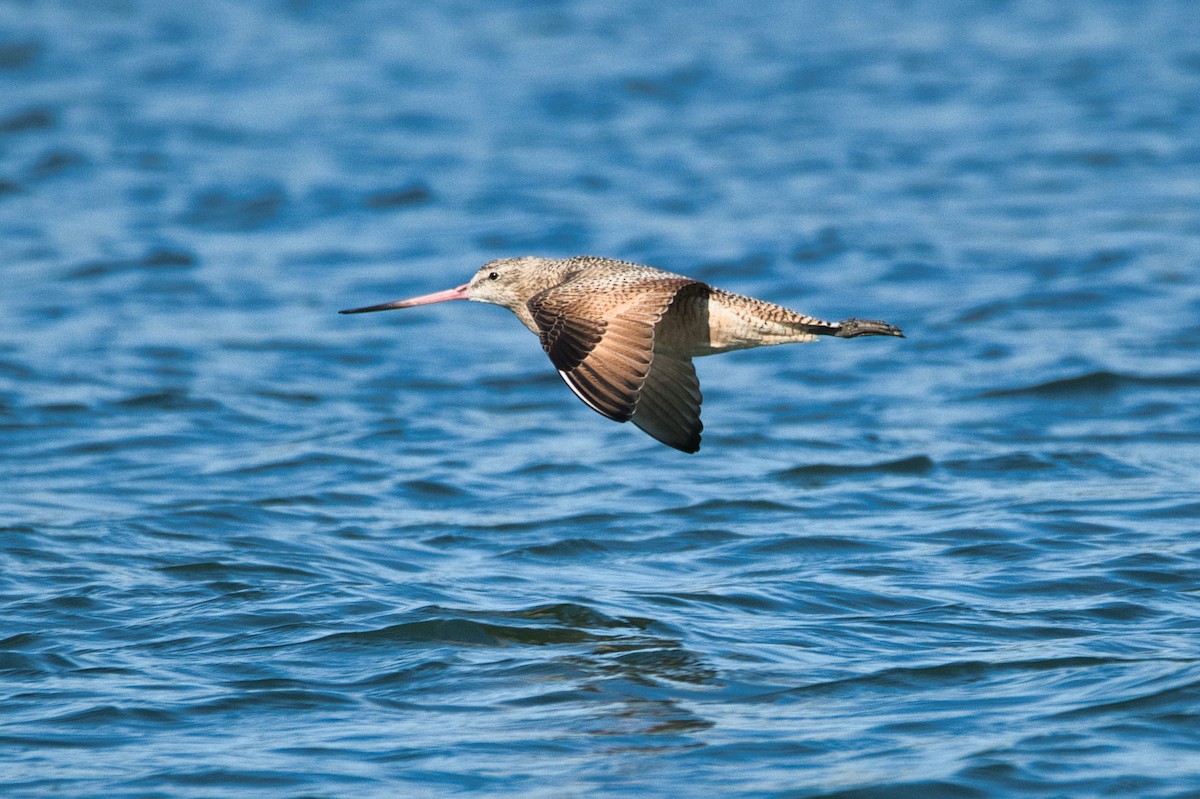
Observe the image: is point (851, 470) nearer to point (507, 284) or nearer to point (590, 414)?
point (590, 414)

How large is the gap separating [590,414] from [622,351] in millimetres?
4155

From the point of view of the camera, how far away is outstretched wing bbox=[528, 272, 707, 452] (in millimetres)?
5973

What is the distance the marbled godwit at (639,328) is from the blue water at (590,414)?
86 centimetres

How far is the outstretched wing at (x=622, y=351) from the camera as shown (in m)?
5.97

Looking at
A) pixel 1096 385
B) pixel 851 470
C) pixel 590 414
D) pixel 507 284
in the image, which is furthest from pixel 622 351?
pixel 1096 385

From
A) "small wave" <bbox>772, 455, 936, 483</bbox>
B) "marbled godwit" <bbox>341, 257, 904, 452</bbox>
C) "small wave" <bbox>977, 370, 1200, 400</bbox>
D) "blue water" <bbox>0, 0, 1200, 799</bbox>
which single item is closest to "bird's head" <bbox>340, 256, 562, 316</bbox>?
"marbled godwit" <bbox>341, 257, 904, 452</bbox>

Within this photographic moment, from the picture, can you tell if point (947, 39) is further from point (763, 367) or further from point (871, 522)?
point (871, 522)

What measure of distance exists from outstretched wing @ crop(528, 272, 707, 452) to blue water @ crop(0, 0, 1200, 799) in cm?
78

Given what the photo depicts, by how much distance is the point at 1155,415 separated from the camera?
9.61m

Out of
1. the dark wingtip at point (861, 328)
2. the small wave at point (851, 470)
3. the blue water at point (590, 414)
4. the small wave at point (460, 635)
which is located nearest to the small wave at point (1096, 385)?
the blue water at point (590, 414)

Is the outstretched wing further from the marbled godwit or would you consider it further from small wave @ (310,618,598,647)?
small wave @ (310,618,598,647)

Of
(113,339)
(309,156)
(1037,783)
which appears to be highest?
(309,156)

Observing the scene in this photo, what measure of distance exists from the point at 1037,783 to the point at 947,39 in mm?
14503

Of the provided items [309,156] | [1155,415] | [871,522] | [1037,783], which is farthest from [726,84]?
[1037,783]
